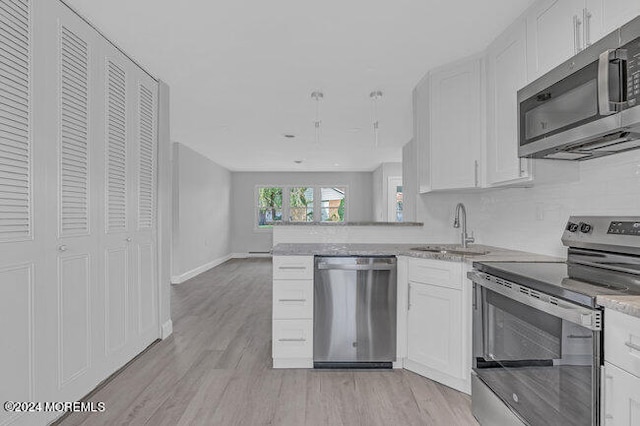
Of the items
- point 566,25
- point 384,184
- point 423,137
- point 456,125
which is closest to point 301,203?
point 384,184

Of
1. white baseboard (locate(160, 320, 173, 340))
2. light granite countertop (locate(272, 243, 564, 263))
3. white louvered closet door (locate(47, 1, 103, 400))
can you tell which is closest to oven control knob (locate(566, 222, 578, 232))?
light granite countertop (locate(272, 243, 564, 263))

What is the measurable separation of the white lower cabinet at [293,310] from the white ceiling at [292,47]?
1.58m

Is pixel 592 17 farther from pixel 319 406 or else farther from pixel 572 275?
pixel 319 406

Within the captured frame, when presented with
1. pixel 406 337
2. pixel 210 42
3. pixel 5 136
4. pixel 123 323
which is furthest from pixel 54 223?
pixel 406 337

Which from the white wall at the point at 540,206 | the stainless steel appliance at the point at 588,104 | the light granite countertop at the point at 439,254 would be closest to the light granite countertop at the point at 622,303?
the stainless steel appliance at the point at 588,104

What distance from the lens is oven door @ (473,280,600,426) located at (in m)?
1.31

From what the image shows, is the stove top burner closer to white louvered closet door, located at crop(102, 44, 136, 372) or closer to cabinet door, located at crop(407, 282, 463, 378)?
cabinet door, located at crop(407, 282, 463, 378)

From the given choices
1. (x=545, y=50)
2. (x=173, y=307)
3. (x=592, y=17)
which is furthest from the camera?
(x=173, y=307)

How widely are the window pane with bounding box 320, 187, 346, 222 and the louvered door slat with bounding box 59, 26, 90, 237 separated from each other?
7976 millimetres

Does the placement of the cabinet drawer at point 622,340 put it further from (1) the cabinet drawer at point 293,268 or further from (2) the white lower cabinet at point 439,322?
(1) the cabinet drawer at point 293,268

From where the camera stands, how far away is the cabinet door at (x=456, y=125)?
262 centimetres

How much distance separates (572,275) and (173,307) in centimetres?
421

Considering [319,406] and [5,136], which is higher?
[5,136]

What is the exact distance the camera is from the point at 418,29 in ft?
7.86
